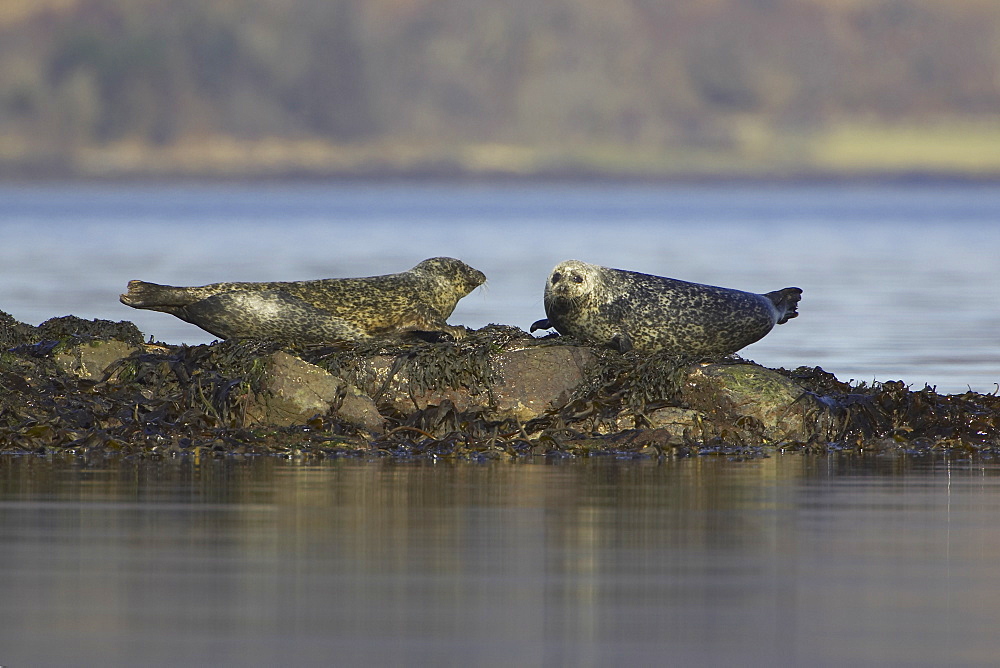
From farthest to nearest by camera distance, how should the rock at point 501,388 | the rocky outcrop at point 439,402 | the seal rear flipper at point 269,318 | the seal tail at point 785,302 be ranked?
1. the seal tail at point 785,302
2. the seal rear flipper at point 269,318
3. the rock at point 501,388
4. the rocky outcrop at point 439,402

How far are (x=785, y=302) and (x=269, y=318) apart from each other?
13.2 feet

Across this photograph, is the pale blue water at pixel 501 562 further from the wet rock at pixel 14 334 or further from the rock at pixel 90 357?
the wet rock at pixel 14 334

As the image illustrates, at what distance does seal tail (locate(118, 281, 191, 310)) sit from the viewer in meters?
12.8

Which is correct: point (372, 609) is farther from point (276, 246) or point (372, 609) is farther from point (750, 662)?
point (276, 246)

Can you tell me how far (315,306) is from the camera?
12664mm

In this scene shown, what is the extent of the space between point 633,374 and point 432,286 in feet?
7.96

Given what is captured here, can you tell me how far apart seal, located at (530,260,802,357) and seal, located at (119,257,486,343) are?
0.77 meters

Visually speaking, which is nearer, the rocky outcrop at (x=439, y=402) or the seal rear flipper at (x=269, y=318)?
the rocky outcrop at (x=439, y=402)

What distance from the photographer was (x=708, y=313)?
1272cm

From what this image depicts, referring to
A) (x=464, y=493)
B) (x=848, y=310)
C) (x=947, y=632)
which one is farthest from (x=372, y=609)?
(x=848, y=310)

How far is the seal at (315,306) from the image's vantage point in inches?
492

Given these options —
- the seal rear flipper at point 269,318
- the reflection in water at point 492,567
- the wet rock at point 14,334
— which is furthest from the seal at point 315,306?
the reflection in water at point 492,567

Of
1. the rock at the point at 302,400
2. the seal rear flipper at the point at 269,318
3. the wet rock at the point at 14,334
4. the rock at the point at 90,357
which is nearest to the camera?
the rock at the point at 302,400

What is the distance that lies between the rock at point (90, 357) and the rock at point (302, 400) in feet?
3.90
